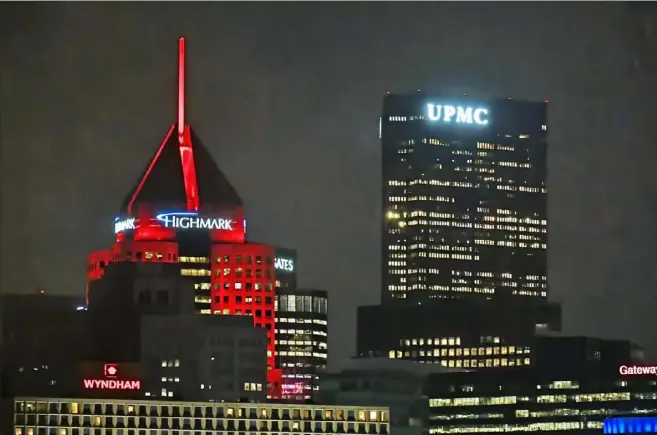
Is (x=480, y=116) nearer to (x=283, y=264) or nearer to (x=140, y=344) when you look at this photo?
(x=283, y=264)

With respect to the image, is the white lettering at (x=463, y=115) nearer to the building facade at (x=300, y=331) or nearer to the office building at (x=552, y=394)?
the building facade at (x=300, y=331)

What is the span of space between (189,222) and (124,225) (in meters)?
1.79

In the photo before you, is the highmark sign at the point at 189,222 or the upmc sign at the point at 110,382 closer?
the upmc sign at the point at 110,382

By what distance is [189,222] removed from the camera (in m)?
52.3

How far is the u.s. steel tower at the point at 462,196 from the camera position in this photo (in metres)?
63.7

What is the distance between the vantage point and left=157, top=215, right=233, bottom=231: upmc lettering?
171 feet

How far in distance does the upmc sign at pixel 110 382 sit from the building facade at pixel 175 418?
106 centimetres

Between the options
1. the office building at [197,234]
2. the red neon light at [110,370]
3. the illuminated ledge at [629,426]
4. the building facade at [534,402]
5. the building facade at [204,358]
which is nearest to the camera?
the red neon light at [110,370]

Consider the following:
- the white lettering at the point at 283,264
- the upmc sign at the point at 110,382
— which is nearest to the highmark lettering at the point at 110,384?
the upmc sign at the point at 110,382

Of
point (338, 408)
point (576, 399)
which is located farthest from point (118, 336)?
point (576, 399)

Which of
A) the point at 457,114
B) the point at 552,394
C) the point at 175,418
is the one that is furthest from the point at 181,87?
the point at 457,114

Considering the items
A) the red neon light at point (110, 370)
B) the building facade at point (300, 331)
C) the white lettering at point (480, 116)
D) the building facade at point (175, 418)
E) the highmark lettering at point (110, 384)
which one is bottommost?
the building facade at point (175, 418)

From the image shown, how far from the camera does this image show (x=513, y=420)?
46438mm

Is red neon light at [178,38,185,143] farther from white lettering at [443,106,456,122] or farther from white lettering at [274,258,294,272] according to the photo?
white lettering at [443,106,456,122]
